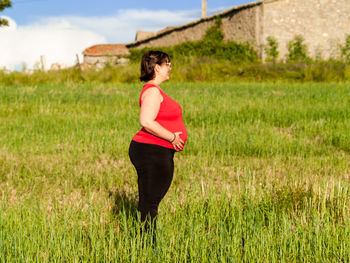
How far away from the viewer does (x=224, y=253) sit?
8.57ft

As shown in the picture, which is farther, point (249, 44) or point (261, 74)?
point (249, 44)

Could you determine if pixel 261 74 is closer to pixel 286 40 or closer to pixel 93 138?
pixel 286 40

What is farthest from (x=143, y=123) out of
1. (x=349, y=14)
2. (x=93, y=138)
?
(x=349, y=14)

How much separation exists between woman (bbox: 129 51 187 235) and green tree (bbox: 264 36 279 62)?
24.1m

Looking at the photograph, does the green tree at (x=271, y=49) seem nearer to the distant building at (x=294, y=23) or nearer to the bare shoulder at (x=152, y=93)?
the distant building at (x=294, y=23)

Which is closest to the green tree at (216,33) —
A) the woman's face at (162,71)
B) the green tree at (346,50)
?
the green tree at (346,50)

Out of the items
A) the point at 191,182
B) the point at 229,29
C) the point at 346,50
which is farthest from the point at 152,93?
the point at 229,29

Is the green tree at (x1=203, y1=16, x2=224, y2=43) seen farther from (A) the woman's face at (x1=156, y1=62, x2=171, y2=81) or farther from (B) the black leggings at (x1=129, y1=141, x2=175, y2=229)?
(B) the black leggings at (x1=129, y1=141, x2=175, y2=229)

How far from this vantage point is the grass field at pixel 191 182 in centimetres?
259

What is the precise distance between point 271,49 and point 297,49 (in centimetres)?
203

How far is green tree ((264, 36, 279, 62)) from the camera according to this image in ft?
84.4

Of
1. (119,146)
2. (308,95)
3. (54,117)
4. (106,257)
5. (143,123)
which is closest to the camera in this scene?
(106,257)

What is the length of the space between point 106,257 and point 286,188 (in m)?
1.87

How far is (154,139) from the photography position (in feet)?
9.20
